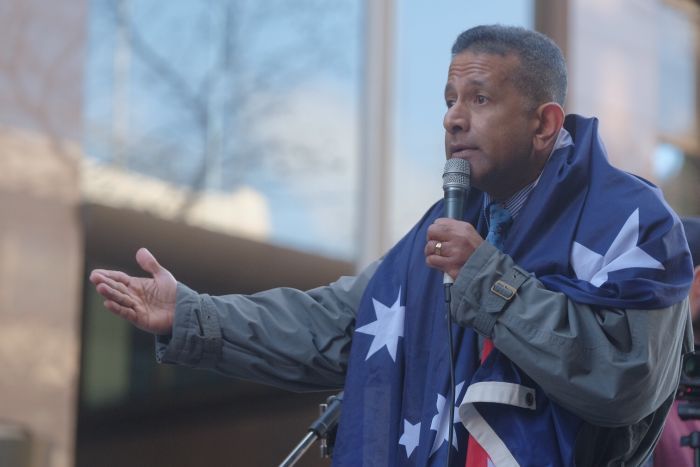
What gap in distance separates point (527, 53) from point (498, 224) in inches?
16.0

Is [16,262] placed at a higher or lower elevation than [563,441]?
lower

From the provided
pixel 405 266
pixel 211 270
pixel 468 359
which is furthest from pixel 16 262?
pixel 468 359

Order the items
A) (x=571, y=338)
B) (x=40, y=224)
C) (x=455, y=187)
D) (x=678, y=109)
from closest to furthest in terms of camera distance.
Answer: (x=571, y=338)
(x=455, y=187)
(x=40, y=224)
(x=678, y=109)

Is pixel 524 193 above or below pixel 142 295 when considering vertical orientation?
above

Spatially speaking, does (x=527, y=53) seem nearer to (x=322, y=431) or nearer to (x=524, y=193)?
(x=524, y=193)

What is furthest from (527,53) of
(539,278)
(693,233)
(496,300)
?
(693,233)

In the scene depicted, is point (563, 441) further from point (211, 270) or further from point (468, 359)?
point (211, 270)

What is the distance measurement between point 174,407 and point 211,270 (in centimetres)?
67

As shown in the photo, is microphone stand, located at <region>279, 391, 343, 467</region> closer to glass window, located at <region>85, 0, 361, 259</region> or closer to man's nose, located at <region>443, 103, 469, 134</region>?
man's nose, located at <region>443, 103, 469, 134</region>

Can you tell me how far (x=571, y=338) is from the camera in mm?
2480

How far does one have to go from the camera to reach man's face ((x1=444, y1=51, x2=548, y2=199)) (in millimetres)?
2846

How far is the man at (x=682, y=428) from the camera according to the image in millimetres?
3764

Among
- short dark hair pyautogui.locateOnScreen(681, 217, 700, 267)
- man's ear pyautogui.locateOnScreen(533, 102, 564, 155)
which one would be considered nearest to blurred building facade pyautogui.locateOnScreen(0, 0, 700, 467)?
short dark hair pyautogui.locateOnScreen(681, 217, 700, 267)

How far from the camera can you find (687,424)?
3932mm
